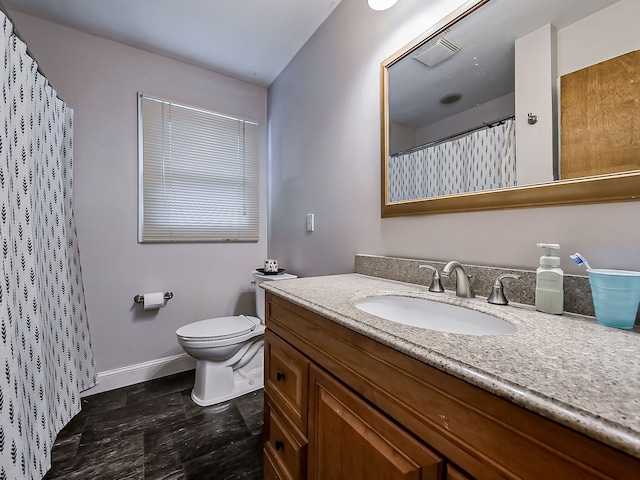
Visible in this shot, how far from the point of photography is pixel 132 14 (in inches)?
64.1

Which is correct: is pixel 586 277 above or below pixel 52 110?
below

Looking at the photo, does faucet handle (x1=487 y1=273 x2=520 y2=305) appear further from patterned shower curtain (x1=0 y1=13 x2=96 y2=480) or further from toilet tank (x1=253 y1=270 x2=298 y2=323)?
patterned shower curtain (x1=0 y1=13 x2=96 y2=480)

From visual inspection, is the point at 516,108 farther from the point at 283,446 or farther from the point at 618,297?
the point at 283,446

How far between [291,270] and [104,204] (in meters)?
1.34

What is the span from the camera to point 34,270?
3.53 ft

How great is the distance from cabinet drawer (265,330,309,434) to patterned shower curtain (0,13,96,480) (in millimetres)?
831

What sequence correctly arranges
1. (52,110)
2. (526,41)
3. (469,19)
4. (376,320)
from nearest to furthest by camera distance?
1. (376,320)
2. (526,41)
3. (469,19)
4. (52,110)

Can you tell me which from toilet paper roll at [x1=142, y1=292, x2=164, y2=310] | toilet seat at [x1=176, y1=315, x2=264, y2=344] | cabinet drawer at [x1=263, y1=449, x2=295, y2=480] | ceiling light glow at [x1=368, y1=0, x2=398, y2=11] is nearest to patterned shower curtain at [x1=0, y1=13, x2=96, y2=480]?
toilet paper roll at [x1=142, y1=292, x2=164, y2=310]

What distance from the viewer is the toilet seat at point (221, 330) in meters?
1.61

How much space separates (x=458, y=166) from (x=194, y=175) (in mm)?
1874

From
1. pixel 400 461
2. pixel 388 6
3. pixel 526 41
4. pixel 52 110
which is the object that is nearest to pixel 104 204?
pixel 52 110

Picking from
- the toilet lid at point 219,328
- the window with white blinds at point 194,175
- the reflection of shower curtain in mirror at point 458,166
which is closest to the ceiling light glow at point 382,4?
the reflection of shower curtain in mirror at point 458,166

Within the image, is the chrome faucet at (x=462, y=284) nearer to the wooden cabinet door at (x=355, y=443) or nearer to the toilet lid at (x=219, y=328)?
the wooden cabinet door at (x=355, y=443)

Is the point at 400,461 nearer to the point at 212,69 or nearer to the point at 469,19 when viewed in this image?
the point at 469,19
